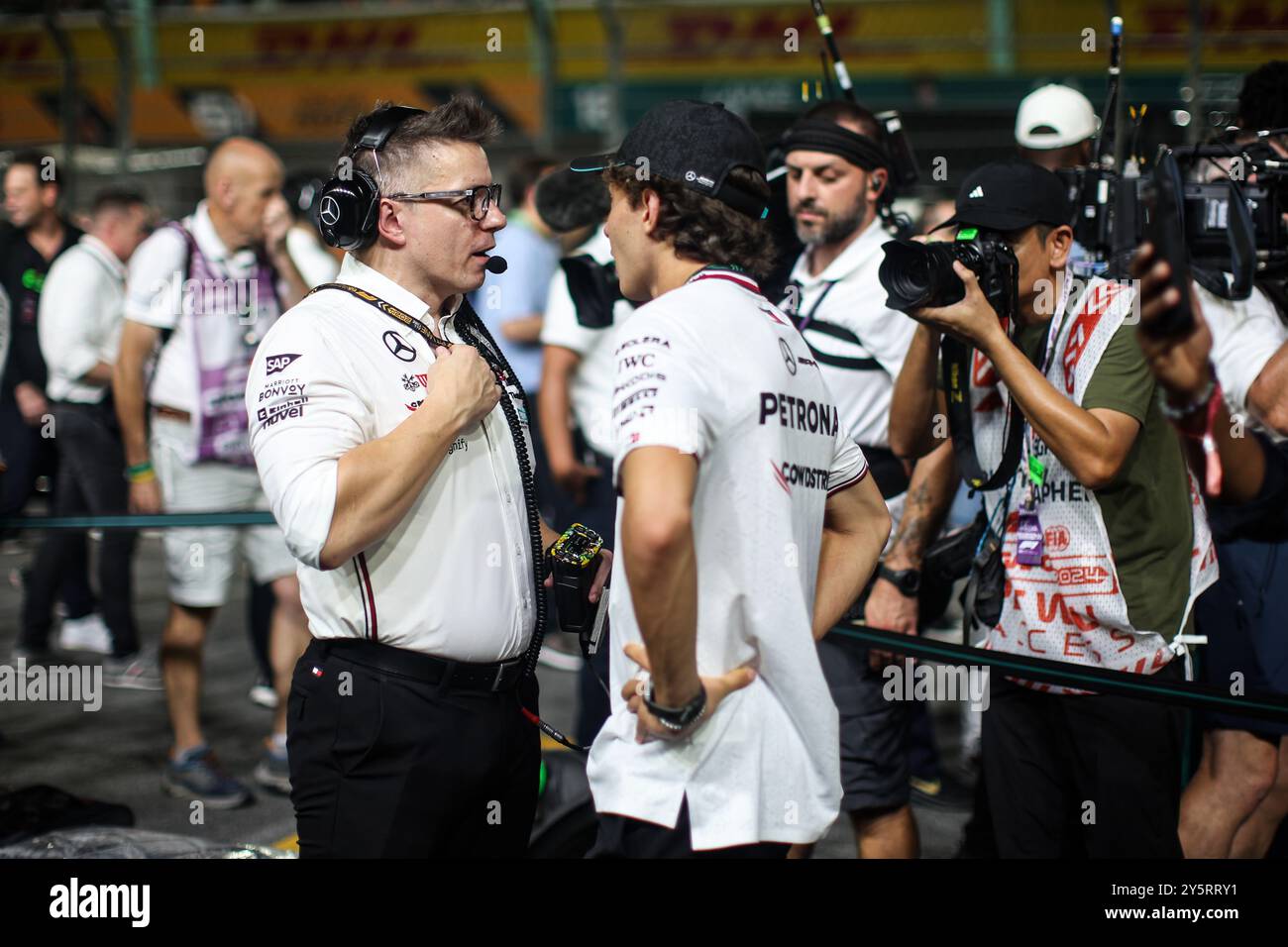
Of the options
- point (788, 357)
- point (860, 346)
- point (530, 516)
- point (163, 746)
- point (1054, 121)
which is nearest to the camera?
point (788, 357)

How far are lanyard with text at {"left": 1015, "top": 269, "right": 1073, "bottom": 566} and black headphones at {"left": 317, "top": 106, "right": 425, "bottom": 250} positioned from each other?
1558mm

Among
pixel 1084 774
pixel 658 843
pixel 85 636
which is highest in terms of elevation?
pixel 658 843

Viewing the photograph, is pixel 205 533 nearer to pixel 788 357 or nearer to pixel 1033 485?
pixel 1033 485

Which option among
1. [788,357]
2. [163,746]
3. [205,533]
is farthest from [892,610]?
[163,746]

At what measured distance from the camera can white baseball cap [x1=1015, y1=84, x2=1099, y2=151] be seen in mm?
4762

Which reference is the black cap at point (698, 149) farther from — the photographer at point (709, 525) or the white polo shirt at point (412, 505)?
the white polo shirt at point (412, 505)

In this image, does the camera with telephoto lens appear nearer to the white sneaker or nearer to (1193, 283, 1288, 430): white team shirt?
(1193, 283, 1288, 430): white team shirt

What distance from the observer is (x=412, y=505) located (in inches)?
99.2

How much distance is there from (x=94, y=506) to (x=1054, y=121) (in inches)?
175

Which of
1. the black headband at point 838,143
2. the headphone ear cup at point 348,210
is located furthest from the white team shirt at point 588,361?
the headphone ear cup at point 348,210

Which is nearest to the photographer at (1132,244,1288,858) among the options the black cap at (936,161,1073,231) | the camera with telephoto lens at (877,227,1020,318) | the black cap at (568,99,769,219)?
the black cap at (936,161,1073,231)

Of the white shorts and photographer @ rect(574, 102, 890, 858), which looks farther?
the white shorts
